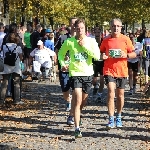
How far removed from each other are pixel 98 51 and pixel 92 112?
2.78m

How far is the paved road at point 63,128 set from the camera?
8000 millimetres

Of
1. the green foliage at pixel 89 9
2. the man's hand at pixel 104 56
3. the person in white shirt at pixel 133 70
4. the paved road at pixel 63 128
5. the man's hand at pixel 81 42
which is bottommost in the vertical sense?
the paved road at pixel 63 128

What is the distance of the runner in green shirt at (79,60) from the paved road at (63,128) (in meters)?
0.51

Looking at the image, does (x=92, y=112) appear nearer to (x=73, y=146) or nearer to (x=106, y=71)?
(x=106, y=71)

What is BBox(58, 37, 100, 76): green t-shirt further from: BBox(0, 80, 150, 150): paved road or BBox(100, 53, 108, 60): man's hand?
BBox(0, 80, 150, 150): paved road

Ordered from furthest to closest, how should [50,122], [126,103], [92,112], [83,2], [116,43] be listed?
[83,2], [126,103], [92,112], [50,122], [116,43]

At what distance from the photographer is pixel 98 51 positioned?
8562 millimetres

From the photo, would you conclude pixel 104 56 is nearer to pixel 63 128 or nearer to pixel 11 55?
pixel 63 128

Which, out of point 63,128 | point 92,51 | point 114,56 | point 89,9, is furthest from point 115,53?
point 89,9

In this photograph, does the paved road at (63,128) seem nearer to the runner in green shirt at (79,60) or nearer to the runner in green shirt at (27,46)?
the runner in green shirt at (79,60)

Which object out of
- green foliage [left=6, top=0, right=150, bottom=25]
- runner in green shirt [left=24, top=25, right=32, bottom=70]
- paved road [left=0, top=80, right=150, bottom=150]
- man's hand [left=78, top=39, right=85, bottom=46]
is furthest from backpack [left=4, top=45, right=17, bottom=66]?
green foliage [left=6, top=0, right=150, bottom=25]

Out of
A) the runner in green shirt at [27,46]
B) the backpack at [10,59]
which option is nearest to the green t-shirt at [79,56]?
the backpack at [10,59]

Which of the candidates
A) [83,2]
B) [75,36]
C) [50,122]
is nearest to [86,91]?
[75,36]

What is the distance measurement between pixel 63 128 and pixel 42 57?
8324 mm
